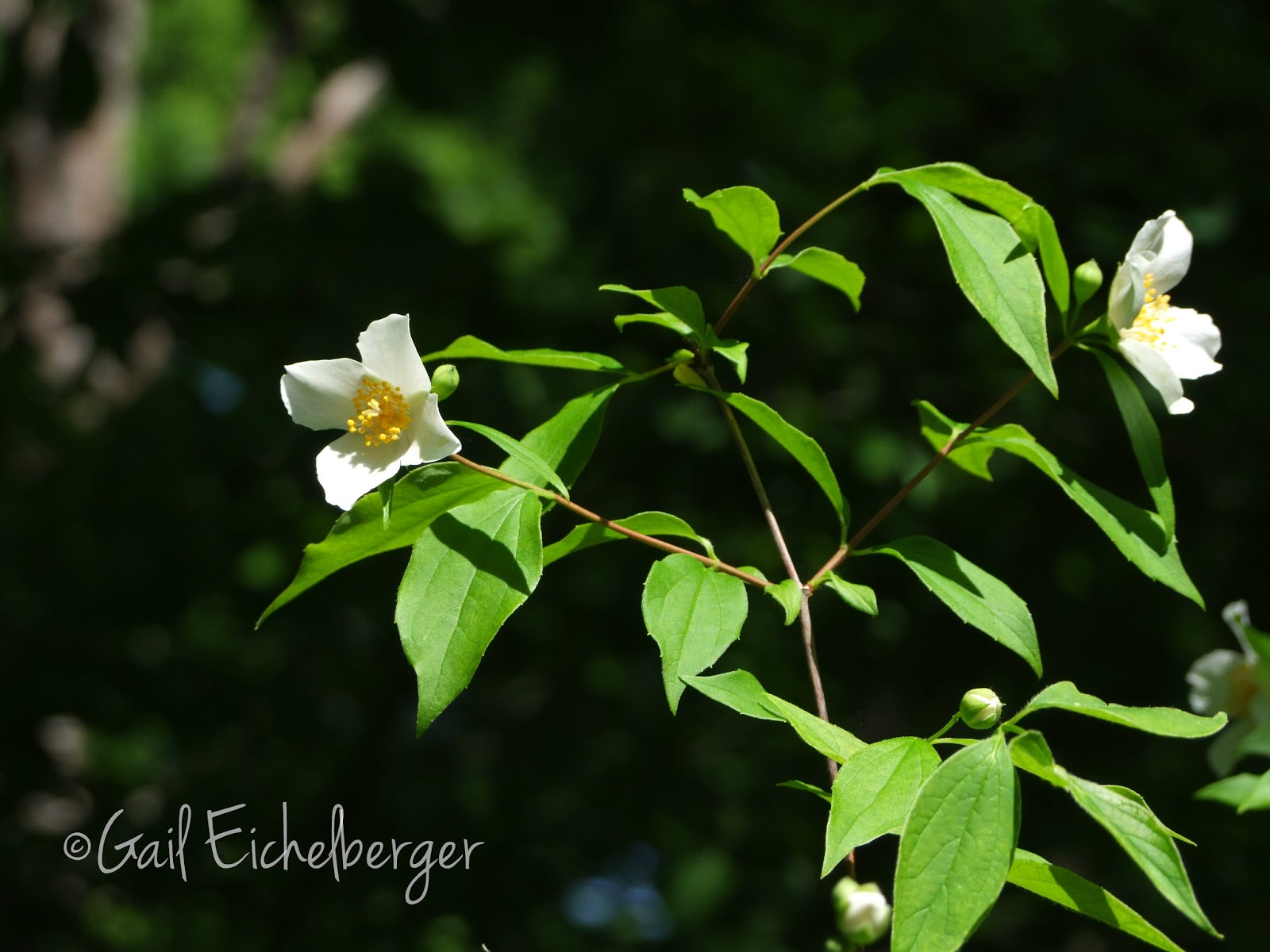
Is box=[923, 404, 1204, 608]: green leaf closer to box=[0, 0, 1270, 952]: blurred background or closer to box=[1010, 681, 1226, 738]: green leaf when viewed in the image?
box=[1010, 681, 1226, 738]: green leaf

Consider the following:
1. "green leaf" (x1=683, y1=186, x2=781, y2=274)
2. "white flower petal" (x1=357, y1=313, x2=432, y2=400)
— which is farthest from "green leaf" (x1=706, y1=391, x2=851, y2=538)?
"white flower petal" (x1=357, y1=313, x2=432, y2=400)

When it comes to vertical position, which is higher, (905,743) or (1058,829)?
(905,743)

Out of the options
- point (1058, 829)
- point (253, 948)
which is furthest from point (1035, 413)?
point (253, 948)

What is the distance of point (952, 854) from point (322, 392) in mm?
577

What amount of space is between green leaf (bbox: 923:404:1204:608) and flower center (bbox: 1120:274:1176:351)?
14 cm

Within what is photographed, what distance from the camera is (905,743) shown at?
2.39ft

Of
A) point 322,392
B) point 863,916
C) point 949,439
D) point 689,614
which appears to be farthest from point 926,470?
point 322,392

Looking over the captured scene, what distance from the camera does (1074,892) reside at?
738 millimetres

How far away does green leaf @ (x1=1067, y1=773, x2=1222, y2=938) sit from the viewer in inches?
25.3

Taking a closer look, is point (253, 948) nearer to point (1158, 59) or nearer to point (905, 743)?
point (905, 743)

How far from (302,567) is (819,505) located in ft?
5.95

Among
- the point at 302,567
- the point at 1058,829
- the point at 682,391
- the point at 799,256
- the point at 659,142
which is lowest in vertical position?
the point at 1058,829

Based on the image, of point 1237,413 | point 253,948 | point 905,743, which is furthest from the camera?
point 253,948

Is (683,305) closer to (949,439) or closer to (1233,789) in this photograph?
(949,439)
